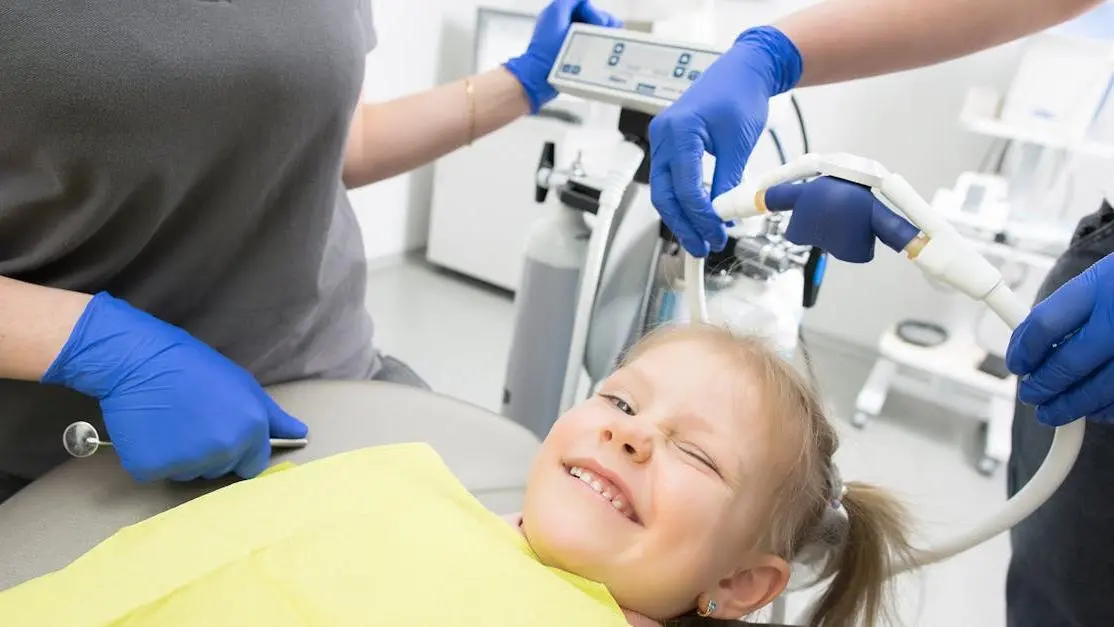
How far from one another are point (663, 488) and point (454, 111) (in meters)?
0.72

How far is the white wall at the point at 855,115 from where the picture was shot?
2.49 metres

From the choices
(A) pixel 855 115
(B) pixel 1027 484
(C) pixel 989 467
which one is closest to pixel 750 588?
(B) pixel 1027 484

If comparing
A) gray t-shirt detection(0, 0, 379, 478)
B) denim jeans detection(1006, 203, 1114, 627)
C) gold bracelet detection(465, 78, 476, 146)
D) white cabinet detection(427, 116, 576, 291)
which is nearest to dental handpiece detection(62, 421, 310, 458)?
gray t-shirt detection(0, 0, 379, 478)

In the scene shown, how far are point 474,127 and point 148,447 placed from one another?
693 millimetres

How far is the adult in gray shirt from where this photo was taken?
0.72 m

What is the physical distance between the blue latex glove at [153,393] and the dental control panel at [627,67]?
67 cm

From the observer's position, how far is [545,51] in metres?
1.24

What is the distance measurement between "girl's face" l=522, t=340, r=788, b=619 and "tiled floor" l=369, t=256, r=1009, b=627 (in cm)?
79

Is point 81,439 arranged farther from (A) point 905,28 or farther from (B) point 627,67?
(A) point 905,28

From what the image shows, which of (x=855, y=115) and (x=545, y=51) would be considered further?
(x=855, y=115)

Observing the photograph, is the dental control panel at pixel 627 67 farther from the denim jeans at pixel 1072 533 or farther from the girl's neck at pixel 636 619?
the girl's neck at pixel 636 619

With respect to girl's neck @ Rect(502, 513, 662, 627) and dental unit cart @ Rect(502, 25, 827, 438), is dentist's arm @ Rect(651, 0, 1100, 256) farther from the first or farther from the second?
girl's neck @ Rect(502, 513, 662, 627)

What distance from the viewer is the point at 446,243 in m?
3.19

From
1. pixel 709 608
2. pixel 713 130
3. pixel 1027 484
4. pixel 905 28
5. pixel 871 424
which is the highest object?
pixel 905 28
